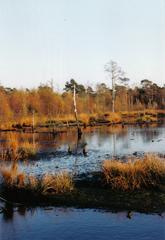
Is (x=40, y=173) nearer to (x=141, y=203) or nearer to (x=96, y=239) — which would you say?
(x=141, y=203)

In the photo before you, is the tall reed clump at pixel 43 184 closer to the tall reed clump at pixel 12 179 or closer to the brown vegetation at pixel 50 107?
the tall reed clump at pixel 12 179

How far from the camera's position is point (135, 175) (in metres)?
13.6

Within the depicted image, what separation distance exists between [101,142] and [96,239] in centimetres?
2042

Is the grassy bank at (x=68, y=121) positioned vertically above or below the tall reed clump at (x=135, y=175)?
above

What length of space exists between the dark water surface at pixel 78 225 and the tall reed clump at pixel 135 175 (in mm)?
1852

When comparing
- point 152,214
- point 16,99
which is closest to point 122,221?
point 152,214

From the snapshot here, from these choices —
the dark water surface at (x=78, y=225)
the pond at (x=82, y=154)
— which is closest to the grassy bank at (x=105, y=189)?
the dark water surface at (x=78, y=225)

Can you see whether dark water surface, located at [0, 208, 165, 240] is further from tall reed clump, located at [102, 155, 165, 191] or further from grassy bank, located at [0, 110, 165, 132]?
grassy bank, located at [0, 110, 165, 132]

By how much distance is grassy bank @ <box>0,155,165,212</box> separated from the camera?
1242cm

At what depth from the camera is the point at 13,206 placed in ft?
40.9

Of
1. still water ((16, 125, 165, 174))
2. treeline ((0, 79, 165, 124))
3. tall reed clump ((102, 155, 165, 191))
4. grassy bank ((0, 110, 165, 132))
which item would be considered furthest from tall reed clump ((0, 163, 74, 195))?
treeline ((0, 79, 165, 124))

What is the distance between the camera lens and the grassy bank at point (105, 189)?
12.4m

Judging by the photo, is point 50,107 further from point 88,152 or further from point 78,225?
point 78,225

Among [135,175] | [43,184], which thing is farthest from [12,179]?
[135,175]
